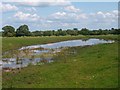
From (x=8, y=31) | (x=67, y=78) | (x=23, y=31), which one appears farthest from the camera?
(x=23, y=31)

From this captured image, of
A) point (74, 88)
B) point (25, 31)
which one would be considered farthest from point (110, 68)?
point (25, 31)

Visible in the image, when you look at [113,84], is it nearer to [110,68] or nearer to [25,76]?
[110,68]

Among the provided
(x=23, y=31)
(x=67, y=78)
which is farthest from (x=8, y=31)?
(x=67, y=78)

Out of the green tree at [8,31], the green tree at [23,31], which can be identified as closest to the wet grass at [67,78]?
the green tree at [8,31]

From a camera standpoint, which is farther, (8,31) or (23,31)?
(23,31)

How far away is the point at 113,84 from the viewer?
19906mm

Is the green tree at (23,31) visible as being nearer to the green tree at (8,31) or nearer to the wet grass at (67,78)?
the green tree at (8,31)

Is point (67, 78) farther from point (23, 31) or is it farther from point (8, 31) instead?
point (23, 31)

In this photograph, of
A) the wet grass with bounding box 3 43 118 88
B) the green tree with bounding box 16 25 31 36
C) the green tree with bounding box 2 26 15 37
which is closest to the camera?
the wet grass with bounding box 3 43 118 88

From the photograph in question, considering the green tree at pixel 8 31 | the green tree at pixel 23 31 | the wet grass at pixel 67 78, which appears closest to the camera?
the wet grass at pixel 67 78

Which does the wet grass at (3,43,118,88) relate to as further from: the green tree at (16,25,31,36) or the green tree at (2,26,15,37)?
the green tree at (16,25,31,36)

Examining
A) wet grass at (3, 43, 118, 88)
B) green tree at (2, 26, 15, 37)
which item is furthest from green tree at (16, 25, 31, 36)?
wet grass at (3, 43, 118, 88)

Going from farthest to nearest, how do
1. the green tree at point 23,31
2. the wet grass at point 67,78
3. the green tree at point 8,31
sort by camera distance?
the green tree at point 23,31 → the green tree at point 8,31 → the wet grass at point 67,78

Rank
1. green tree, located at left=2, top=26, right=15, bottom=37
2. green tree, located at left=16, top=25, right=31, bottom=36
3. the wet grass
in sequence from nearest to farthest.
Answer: the wet grass < green tree, located at left=2, top=26, right=15, bottom=37 < green tree, located at left=16, top=25, right=31, bottom=36
